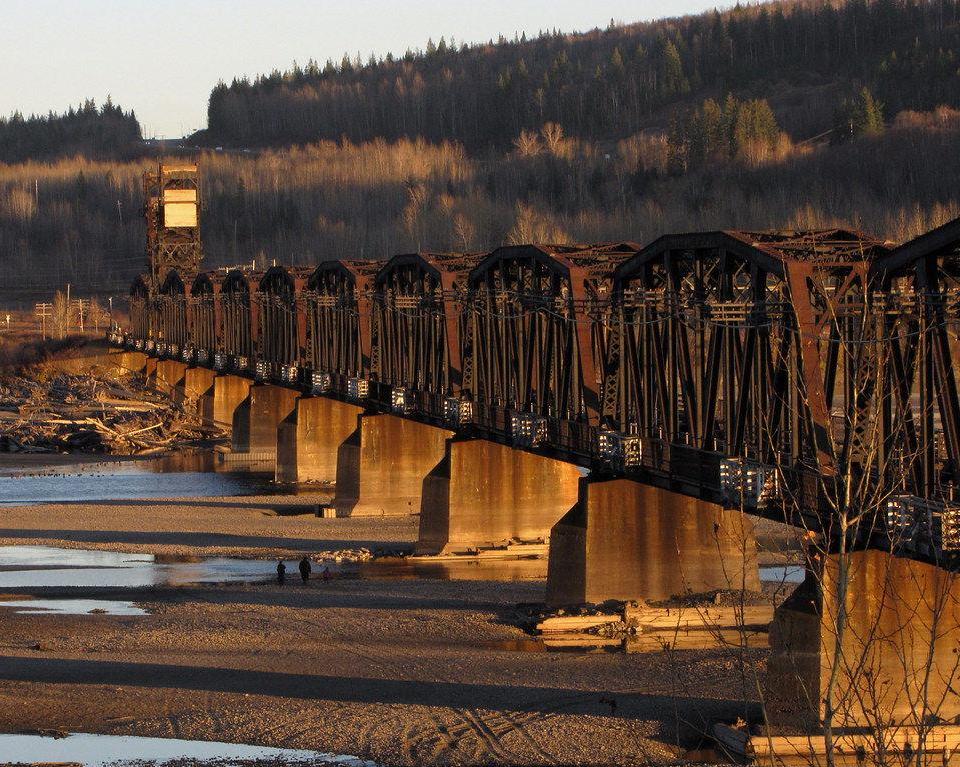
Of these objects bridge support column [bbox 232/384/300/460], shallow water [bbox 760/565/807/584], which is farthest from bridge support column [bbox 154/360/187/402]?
shallow water [bbox 760/565/807/584]

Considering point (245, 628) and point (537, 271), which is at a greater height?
point (537, 271)

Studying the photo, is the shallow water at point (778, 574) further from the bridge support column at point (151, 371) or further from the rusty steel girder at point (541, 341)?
the bridge support column at point (151, 371)

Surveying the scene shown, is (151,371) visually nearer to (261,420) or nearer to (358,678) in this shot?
(261,420)

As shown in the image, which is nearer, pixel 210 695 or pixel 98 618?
pixel 210 695

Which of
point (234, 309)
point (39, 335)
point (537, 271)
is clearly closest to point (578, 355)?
point (537, 271)

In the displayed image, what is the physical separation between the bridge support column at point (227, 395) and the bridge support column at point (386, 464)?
44.9m

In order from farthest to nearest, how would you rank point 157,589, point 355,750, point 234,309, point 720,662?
point 234,309 → point 157,589 → point 720,662 → point 355,750

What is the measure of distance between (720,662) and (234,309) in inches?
3568

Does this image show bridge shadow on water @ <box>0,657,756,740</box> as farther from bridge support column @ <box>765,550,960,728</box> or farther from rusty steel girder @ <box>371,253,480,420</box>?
rusty steel girder @ <box>371,253,480,420</box>

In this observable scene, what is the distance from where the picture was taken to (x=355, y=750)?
31062 mm

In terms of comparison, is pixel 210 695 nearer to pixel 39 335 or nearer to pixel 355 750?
pixel 355 750

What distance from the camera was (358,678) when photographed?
37.3 metres

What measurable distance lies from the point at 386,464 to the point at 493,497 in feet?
49.5

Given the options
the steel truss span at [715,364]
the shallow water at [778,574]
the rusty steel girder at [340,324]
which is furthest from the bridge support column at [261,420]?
the shallow water at [778,574]
